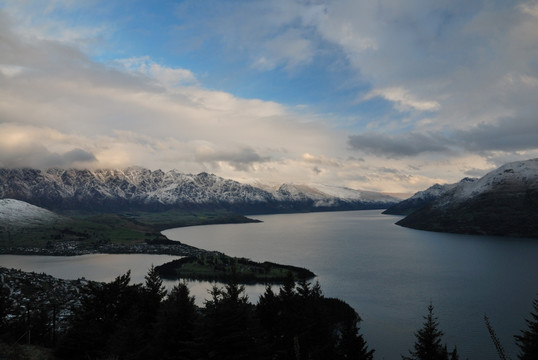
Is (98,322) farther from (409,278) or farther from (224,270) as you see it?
(409,278)

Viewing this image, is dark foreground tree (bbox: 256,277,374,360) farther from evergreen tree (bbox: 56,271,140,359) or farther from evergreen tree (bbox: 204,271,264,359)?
evergreen tree (bbox: 56,271,140,359)

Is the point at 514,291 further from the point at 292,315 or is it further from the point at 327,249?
the point at 327,249

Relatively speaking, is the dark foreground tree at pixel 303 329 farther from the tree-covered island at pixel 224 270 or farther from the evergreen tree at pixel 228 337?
the tree-covered island at pixel 224 270

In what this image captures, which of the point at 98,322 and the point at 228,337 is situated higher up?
the point at 228,337

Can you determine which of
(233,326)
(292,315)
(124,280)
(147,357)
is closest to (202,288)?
(124,280)

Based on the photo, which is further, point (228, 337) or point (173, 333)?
A: point (173, 333)

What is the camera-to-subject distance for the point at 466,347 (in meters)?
57.0

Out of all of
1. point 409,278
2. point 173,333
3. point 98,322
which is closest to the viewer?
point 173,333

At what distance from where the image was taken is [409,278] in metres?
105

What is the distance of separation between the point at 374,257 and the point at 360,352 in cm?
10736

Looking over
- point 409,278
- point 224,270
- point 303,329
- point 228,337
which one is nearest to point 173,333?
point 228,337

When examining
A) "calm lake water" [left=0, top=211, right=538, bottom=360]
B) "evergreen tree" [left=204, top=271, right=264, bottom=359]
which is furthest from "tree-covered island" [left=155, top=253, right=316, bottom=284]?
"evergreen tree" [left=204, top=271, right=264, bottom=359]

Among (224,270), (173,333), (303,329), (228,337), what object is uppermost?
(228,337)

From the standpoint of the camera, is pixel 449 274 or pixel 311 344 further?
pixel 449 274
